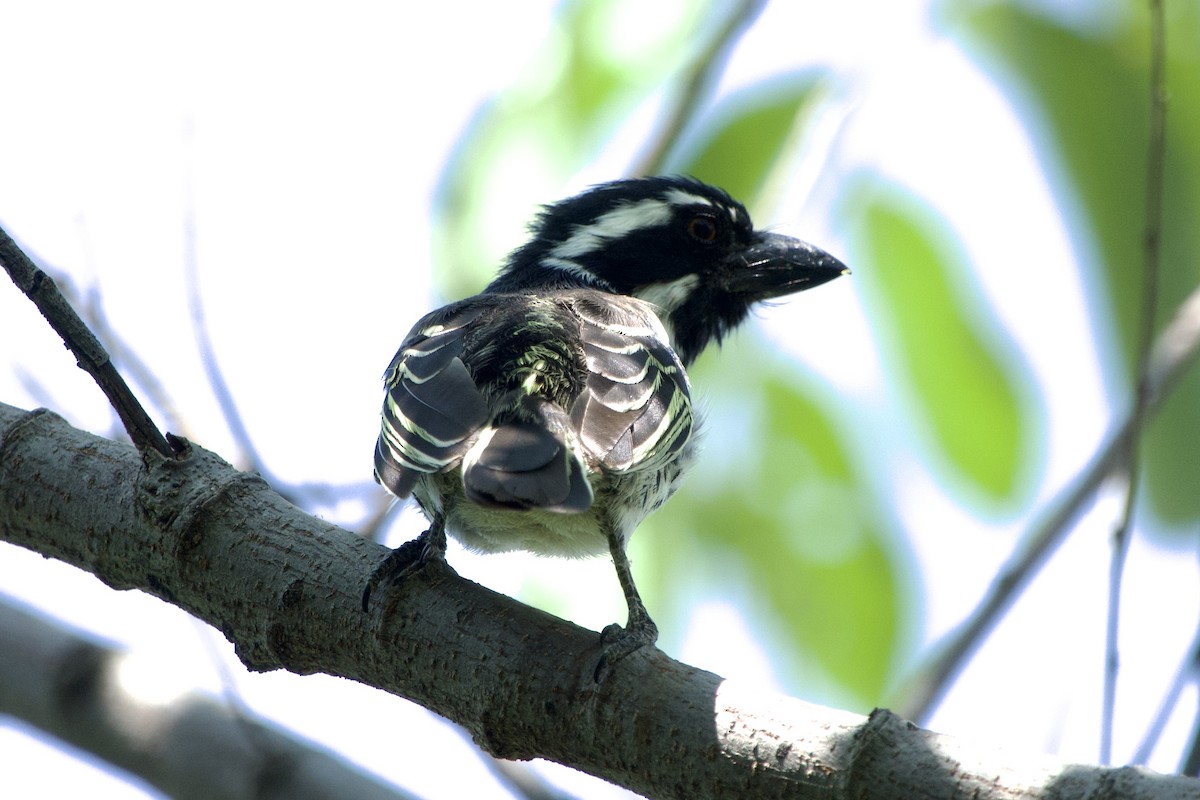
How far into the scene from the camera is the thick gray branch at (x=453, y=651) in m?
2.53

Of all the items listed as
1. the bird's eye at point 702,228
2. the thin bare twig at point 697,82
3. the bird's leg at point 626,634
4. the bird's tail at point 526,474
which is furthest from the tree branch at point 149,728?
the bird's eye at point 702,228

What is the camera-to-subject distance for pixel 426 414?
3.53 meters

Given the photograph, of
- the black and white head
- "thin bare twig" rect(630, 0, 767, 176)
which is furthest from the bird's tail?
the black and white head

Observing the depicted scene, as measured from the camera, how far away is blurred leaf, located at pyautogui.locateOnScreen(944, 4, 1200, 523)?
4.53 metres

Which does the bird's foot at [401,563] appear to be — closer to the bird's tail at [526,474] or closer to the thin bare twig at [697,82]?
the bird's tail at [526,474]

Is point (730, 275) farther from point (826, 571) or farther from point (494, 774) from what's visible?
point (494, 774)

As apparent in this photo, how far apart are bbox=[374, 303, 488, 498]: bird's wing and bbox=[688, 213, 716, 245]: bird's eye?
2.02 metres

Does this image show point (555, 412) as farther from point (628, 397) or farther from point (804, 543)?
point (804, 543)

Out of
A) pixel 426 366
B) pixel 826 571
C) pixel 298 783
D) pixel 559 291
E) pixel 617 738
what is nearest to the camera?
pixel 617 738

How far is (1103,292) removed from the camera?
463 centimetres

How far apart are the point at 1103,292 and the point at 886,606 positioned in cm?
133

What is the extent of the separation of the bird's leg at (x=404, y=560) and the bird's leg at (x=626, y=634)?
1.69ft

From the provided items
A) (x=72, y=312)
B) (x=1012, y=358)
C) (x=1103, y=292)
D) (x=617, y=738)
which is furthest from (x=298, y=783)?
(x=1103, y=292)

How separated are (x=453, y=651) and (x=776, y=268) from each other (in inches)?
125
